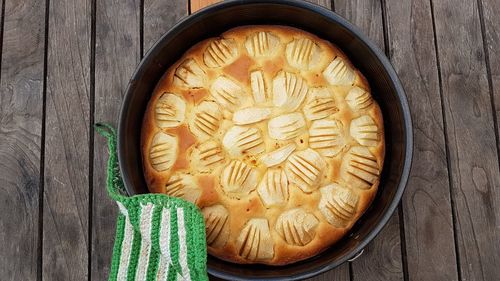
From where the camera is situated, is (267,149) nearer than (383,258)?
Yes

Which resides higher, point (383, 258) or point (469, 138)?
point (469, 138)

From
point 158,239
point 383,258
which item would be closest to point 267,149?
point 158,239

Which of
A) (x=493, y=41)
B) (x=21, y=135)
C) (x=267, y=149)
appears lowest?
(x=267, y=149)

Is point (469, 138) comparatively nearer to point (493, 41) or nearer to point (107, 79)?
point (493, 41)

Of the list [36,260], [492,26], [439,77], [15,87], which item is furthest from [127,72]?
[492,26]

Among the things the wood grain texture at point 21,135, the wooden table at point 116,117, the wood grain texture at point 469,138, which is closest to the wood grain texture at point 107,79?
the wooden table at point 116,117

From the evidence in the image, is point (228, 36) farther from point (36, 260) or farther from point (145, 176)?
point (36, 260)
